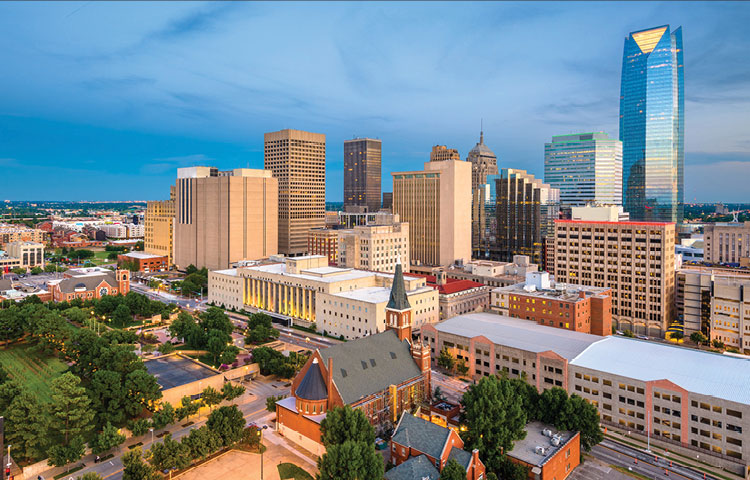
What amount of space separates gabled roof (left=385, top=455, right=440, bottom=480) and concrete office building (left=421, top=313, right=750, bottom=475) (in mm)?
38182

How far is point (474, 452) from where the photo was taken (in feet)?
188

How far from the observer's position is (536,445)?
2532 inches

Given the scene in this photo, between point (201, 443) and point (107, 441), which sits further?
point (107, 441)

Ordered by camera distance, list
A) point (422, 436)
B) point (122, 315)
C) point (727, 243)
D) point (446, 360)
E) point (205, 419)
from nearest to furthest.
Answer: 1. point (422, 436)
2. point (205, 419)
3. point (446, 360)
4. point (122, 315)
5. point (727, 243)

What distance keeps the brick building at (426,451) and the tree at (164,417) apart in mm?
34758

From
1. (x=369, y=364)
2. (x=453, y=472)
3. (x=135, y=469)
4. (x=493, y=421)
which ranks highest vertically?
(x=369, y=364)

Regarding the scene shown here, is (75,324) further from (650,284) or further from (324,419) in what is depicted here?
(650,284)

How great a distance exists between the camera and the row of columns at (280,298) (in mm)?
138750

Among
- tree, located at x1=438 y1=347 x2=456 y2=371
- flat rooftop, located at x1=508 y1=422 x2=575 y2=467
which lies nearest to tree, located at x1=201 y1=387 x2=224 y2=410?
tree, located at x1=438 y1=347 x2=456 y2=371

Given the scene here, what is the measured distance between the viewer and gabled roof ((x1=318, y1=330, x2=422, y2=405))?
232 ft

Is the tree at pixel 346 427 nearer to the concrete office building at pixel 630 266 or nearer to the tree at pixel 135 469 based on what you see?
the tree at pixel 135 469

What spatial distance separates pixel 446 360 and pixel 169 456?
56.1m

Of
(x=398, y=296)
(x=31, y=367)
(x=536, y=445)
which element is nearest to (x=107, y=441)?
(x=398, y=296)

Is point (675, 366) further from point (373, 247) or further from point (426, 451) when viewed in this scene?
point (373, 247)
